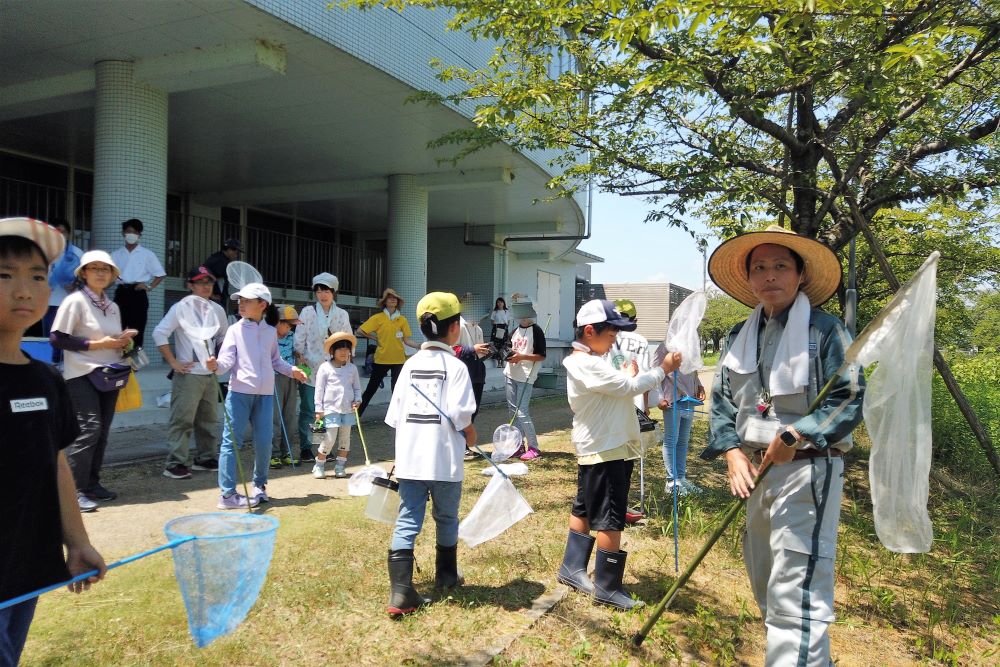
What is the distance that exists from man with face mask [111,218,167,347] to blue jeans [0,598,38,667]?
607cm

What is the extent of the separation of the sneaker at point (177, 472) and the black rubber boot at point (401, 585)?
3.22 metres

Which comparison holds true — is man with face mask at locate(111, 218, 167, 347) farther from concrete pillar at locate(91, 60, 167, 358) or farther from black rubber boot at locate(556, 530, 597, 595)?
black rubber boot at locate(556, 530, 597, 595)

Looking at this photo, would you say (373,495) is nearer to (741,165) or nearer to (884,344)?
(884,344)

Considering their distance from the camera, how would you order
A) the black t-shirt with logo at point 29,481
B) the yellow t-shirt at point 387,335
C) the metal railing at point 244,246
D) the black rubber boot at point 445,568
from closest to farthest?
the black t-shirt with logo at point 29,481
the black rubber boot at point 445,568
the yellow t-shirt at point 387,335
the metal railing at point 244,246

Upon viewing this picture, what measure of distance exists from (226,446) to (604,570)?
2857 millimetres

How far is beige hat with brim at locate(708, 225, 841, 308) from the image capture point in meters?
2.65

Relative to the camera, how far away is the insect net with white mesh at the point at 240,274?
6.37m

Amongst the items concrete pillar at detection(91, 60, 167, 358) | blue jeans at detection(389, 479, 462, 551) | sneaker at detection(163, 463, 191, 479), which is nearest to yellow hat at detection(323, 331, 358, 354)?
sneaker at detection(163, 463, 191, 479)

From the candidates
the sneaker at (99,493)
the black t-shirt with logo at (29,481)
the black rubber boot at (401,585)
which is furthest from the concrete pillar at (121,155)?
the black t-shirt with logo at (29,481)

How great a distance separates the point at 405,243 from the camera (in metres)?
14.0

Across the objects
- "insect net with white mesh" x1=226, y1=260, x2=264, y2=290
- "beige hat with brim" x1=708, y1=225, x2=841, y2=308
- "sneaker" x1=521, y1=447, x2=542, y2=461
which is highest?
"insect net with white mesh" x1=226, y1=260, x2=264, y2=290

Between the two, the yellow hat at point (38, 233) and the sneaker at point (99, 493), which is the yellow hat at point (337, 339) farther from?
the yellow hat at point (38, 233)

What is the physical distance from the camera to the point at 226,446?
4695 millimetres

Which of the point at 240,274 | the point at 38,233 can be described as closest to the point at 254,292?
the point at 240,274
